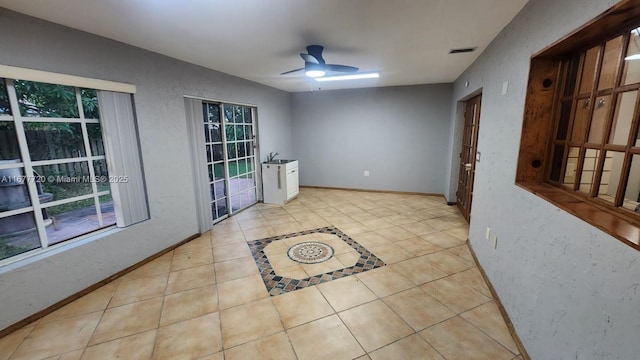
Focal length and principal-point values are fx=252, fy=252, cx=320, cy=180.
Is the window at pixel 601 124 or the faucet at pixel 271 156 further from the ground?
the window at pixel 601 124

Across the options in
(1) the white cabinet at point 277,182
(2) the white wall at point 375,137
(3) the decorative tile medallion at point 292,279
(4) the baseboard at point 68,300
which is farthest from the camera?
(2) the white wall at point 375,137

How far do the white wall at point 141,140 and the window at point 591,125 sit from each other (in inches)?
144

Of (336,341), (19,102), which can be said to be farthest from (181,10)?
(336,341)

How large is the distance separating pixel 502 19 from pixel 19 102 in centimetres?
403

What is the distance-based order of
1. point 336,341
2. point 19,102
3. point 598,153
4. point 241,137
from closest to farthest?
point 598,153, point 336,341, point 19,102, point 241,137

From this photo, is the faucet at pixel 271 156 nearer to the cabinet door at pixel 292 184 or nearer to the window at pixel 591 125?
the cabinet door at pixel 292 184

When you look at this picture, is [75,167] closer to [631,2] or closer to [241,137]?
[241,137]

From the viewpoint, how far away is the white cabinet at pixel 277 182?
512 cm

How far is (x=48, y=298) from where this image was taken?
2.16 metres

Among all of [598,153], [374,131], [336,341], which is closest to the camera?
[598,153]

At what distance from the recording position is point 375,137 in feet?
19.5

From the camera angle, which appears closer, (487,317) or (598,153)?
(598,153)

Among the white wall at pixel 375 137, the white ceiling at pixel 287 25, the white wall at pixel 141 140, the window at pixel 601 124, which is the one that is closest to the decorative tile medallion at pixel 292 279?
the white wall at pixel 141 140

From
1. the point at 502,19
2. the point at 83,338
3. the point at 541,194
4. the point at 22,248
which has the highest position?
the point at 502,19
